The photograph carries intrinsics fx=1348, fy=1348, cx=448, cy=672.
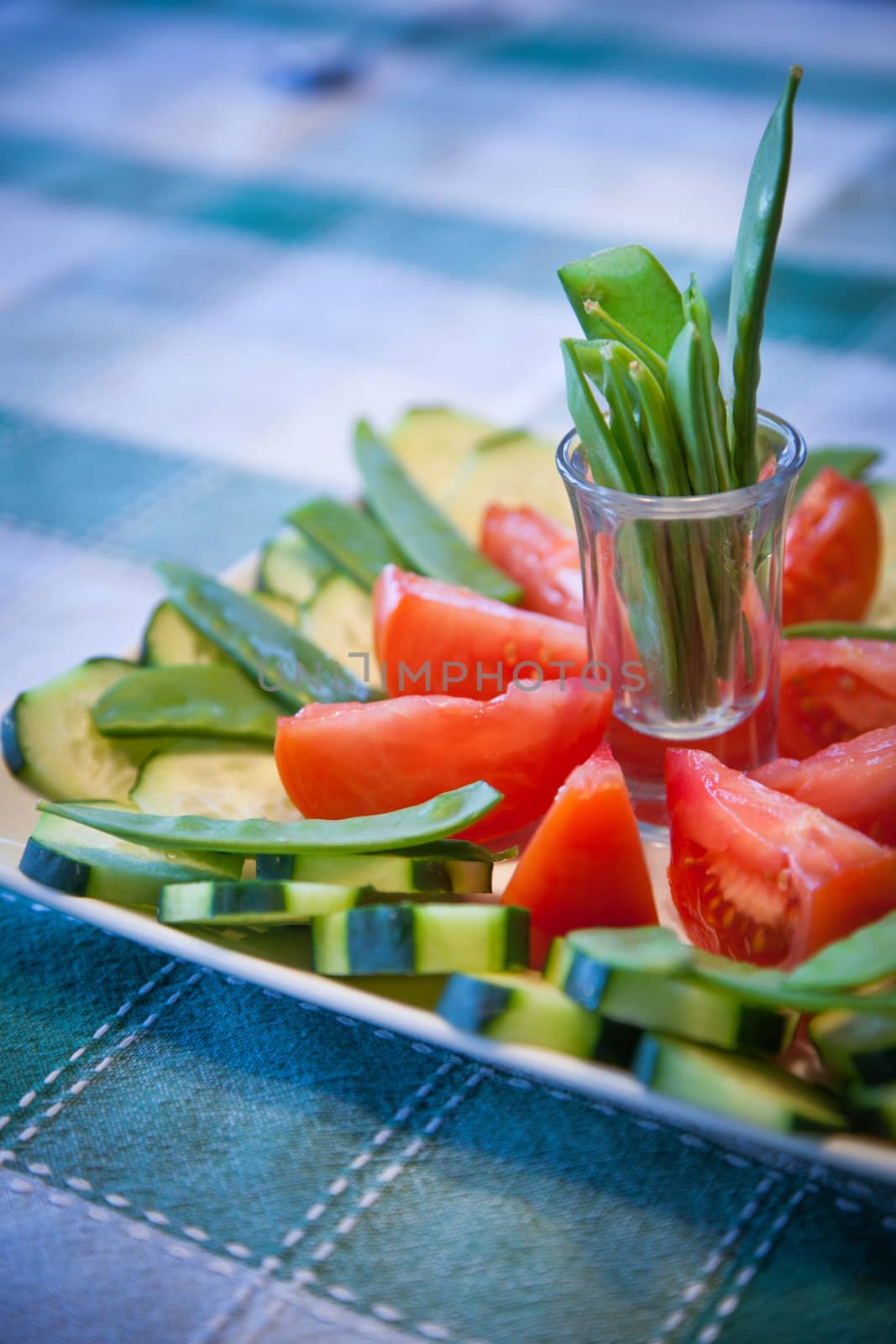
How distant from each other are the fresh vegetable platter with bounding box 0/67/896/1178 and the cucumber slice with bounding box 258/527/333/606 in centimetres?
2

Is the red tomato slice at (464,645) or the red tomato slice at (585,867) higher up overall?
the red tomato slice at (464,645)

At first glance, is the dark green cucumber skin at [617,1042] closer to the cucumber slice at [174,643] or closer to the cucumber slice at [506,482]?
the cucumber slice at [174,643]

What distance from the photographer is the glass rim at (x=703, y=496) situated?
1.48m

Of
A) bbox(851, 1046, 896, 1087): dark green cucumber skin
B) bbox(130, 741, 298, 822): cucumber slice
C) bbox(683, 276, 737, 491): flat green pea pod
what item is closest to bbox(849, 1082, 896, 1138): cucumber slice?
bbox(851, 1046, 896, 1087): dark green cucumber skin

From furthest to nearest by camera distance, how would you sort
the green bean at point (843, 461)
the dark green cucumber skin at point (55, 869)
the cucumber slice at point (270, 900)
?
the green bean at point (843, 461) → the dark green cucumber skin at point (55, 869) → the cucumber slice at point (270, 900)

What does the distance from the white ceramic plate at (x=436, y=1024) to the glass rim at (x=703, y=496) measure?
1.37ft

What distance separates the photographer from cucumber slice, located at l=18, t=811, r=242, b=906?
1440 mm

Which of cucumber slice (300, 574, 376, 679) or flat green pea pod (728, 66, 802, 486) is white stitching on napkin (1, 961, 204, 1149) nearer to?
cucumber slice (300, 574, 376, 679)

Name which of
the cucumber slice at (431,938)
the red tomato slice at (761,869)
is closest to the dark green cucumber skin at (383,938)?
the cucumber slice at (431,938)

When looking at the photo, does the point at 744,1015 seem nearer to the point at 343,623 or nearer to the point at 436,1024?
the point at 436,1024

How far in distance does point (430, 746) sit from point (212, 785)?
326 millimetres

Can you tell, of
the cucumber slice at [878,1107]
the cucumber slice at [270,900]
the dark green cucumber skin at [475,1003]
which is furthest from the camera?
the cucumber slice at [270,900]

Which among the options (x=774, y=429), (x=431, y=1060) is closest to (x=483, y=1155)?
(x=431, y=1060)


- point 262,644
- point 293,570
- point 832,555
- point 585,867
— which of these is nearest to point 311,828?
point 585,867
